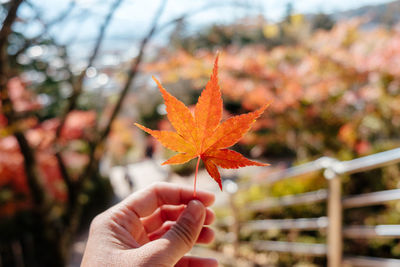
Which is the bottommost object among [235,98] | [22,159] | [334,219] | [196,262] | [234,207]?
[196,262]

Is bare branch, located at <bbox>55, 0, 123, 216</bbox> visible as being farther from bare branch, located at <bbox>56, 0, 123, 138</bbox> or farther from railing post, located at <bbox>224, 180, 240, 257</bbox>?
railing post, located at <bbox>224, 180, 240, 257</bbox>

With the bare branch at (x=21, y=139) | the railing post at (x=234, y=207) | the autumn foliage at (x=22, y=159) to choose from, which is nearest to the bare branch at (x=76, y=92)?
the bare branch at (x=21, y=139)

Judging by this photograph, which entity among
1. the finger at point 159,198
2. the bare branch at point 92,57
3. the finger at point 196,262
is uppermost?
the bare branch at point 92,57

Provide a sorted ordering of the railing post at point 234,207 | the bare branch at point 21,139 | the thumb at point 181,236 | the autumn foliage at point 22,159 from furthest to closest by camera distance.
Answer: the autumn foliage at point 22,159, the railing post at point 234,207, the bare branch at point 21,139, the thumb at point 181,236

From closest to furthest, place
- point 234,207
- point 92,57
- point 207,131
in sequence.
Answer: point 207,131
point 92,57
point 234,207

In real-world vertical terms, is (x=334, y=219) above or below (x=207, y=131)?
above

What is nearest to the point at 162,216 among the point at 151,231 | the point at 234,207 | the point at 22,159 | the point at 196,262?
the point at 151,231

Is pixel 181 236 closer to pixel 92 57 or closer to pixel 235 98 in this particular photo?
pixel 92 57

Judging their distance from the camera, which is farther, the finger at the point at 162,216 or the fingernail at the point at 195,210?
the finger at the point at 162,216

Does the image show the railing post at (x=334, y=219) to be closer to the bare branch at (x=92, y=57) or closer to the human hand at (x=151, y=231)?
the human hand at (x=151, y=231)
